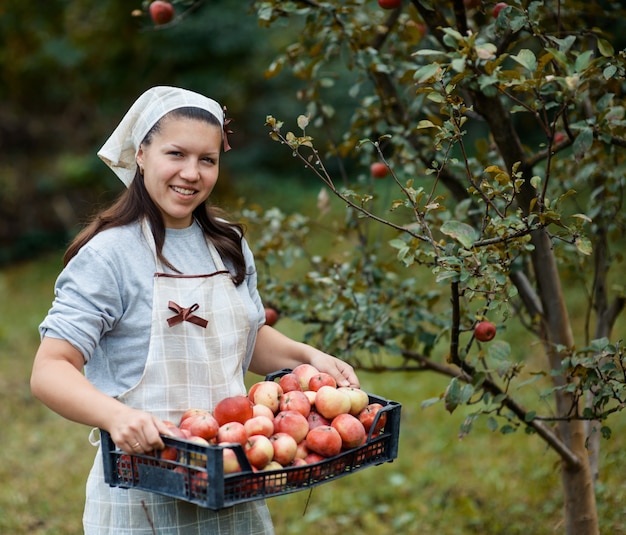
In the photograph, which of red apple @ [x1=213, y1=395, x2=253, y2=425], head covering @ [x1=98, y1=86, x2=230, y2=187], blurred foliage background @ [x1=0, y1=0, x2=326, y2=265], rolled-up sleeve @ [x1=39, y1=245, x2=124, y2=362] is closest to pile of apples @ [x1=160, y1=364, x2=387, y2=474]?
red apple @ [x1=213, y1=395, x2=253, y2=425]

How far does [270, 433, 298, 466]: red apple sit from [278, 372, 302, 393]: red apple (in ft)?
0.84

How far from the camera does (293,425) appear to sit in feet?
5.65

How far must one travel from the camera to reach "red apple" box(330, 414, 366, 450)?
1.69 meters

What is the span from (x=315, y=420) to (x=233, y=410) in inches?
7.6

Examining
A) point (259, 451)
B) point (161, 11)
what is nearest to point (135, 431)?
point (259, 451)

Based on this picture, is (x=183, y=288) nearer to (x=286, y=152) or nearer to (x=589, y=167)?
(x=589, y=167)

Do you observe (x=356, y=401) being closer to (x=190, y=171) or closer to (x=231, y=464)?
(x=231, y=464)

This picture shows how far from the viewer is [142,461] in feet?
5.12

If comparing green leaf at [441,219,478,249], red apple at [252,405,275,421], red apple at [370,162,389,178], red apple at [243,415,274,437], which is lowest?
red apple at [243,415,274,437]

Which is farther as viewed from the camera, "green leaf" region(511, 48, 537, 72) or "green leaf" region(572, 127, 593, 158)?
"green leaf" region(572, 127, 593, 158)

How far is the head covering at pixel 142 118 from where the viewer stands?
6.05ft

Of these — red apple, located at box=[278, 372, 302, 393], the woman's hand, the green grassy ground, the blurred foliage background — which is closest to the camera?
red apple, located at box=[278, 372, 302, 393]

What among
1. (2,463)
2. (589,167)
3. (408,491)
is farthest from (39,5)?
(589,167)

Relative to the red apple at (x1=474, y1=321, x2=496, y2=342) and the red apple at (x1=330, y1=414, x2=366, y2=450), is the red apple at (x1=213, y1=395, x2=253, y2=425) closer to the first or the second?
the red apple at (x1=330, y1=414, x2=366, y2=450)
